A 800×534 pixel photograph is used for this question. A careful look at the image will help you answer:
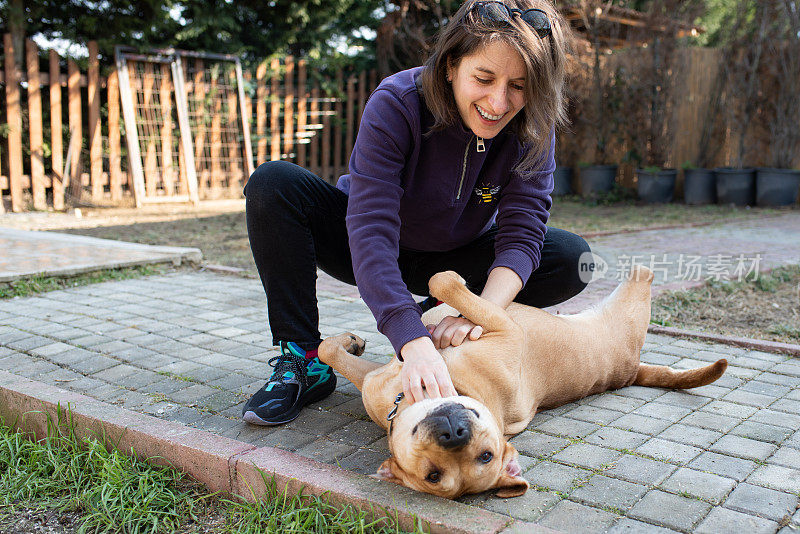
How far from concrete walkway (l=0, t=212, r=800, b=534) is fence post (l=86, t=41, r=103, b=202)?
630 cm

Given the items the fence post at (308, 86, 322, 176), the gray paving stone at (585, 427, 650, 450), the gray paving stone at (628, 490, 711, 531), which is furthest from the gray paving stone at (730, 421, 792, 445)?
the fence post at (308, 86, 322, 176)

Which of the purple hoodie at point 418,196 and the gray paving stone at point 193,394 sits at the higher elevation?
the purple hoodie at point 418,196

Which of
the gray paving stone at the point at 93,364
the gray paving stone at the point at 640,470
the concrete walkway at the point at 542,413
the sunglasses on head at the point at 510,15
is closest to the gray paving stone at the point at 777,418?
the concrete walkway at the point at 542,413

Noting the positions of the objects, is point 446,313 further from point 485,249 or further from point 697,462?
point 697,462

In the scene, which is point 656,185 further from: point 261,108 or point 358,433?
point 358,433

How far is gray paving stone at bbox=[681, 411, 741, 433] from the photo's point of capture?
277 centimetres

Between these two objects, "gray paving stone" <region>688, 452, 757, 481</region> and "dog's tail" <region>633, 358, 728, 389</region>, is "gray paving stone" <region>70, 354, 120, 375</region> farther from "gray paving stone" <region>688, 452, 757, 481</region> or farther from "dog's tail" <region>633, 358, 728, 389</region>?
"gray paving stone" <region>688, 452, 757, 481</region>

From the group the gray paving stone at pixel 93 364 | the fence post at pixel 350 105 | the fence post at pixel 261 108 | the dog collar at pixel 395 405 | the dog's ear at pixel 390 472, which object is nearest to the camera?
the dog's ear at pixel 390 472

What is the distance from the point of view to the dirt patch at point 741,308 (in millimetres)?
4277

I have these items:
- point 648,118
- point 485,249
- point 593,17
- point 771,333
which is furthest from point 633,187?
point 485,249

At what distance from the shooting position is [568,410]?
117 inches

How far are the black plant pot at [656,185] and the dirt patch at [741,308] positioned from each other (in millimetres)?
6992

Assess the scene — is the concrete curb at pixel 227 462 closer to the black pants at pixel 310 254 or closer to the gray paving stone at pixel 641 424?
the black pants at pixel 310 254

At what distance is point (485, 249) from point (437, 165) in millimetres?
551
